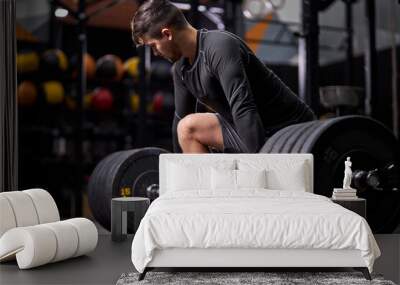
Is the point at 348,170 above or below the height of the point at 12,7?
below

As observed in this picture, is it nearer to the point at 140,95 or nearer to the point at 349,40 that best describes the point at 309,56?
the point at 349,40

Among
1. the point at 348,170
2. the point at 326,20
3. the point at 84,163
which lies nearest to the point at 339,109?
the point at 348,170

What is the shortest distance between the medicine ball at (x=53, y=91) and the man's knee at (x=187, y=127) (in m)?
1.84

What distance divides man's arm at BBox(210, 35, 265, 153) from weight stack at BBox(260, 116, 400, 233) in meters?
0.16

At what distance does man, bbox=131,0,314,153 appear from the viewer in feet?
14.1

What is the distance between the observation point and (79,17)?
18.2ft

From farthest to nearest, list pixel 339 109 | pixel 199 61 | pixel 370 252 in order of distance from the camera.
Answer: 1. pixel 339 109
2. pixel 199 61
3. pixel 370 252

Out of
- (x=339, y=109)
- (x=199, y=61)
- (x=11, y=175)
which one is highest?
(x=199, y=61)

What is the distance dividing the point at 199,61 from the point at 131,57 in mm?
1365

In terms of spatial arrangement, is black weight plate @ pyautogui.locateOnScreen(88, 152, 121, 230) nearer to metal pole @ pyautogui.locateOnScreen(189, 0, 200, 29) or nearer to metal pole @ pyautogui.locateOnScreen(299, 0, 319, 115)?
metal pole @ pyautogui.locateOnScreen(189, 0, 200, 29)

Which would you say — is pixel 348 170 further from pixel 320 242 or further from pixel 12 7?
pixel 12 7

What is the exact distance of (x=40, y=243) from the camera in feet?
10.0

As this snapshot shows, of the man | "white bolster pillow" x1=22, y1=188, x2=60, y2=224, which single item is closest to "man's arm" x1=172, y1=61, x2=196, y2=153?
the man

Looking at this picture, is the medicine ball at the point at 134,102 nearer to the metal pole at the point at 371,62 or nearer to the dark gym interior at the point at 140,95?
the dark gym interior at the point at 140,95
